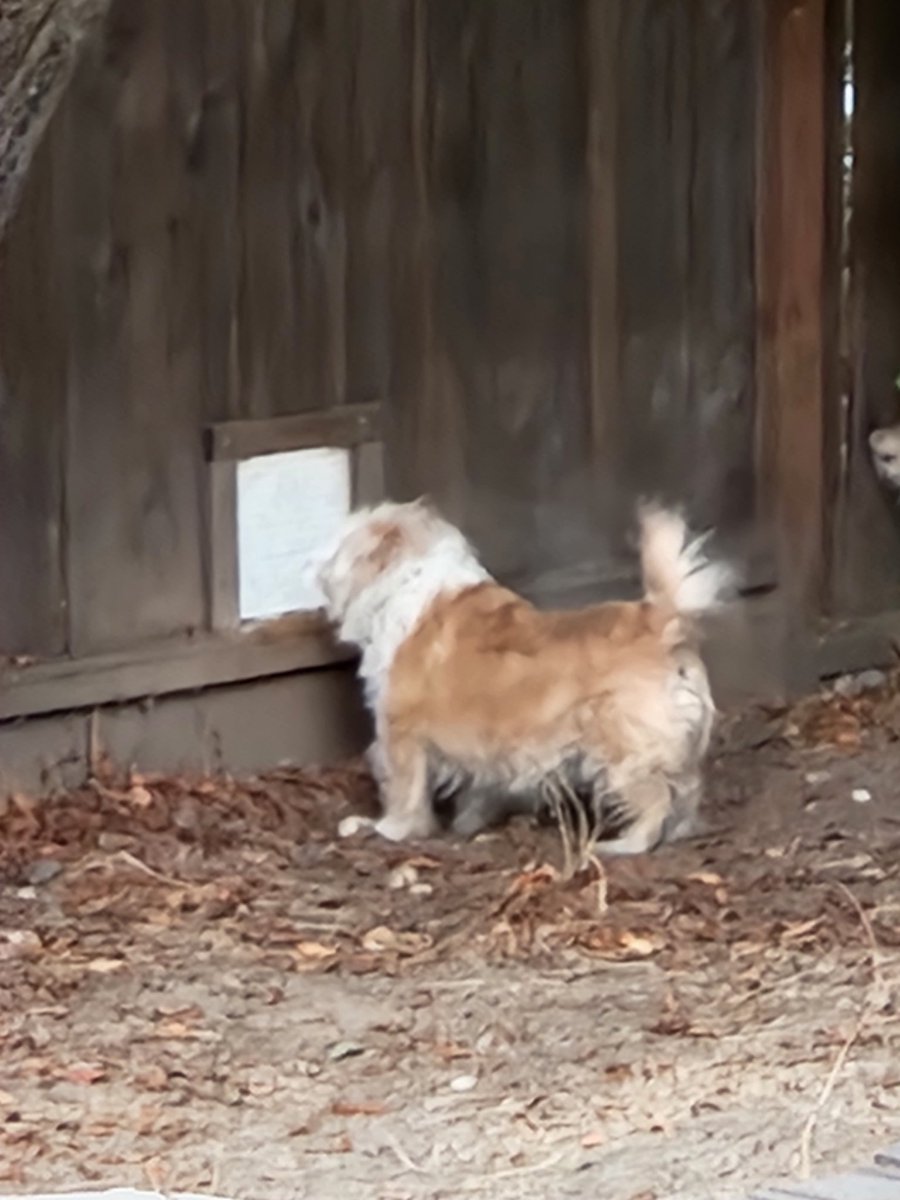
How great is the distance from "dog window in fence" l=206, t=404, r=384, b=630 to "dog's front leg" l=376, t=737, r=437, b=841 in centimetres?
55

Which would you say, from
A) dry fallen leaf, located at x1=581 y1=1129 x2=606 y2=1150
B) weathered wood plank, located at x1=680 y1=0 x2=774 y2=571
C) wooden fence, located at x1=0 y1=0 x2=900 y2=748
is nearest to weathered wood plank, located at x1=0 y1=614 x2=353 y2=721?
wooden fence, located at x1=0 y1=0 x2=900 y2=748

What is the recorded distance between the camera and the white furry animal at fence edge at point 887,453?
8.05m

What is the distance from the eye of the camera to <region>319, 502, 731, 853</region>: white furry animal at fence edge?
616cm

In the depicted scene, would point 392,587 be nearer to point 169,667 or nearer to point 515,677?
point 515,677

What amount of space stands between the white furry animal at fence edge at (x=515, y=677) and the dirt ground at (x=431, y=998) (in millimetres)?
189

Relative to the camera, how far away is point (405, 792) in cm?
645

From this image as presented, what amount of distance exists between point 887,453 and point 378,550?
2294 millimetres

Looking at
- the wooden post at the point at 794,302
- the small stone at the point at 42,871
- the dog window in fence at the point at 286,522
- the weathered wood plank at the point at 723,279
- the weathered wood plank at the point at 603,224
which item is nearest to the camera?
the small stone at the point at 42,871

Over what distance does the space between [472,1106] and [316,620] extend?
8.26ft

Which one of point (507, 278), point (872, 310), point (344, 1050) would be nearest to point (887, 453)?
point (872, 310)

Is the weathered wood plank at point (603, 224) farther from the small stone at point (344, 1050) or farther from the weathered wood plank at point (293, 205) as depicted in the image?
the small stone at point (344, 1050)

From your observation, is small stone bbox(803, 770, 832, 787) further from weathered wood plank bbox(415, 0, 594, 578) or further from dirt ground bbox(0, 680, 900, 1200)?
weathered wood plank bbox(415, 0, 594, 578)

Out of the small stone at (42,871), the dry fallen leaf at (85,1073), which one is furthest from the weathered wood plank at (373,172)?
the dry fallen leaf at (85,1073)

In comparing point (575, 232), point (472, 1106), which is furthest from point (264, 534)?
point (472, 1106)
